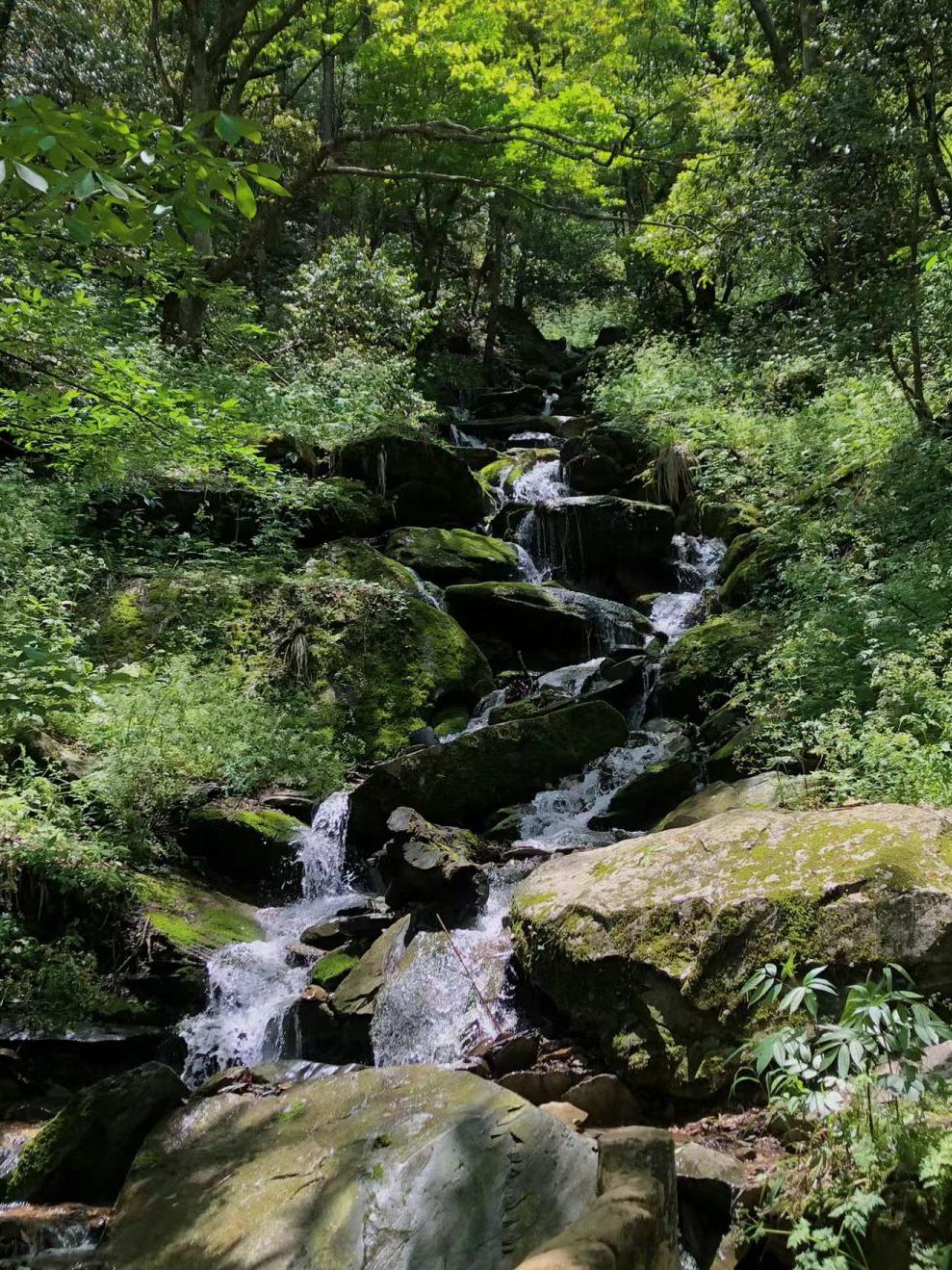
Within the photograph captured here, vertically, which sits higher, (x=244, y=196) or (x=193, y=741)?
(x=244, y=196)

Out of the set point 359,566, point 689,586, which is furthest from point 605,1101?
point 689,586

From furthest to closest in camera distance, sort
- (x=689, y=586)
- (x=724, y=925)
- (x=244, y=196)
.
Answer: (x=689, y=586)
(x=724, y=925)
(x=244, y=196)

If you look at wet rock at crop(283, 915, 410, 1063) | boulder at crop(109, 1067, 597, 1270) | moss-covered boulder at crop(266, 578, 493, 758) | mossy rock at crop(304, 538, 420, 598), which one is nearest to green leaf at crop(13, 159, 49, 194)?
boulder at crop(109, 1067, 597, 1270)

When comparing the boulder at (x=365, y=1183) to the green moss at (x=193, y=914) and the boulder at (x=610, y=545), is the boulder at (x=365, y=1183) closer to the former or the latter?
the green moss at (x=193, y=914)

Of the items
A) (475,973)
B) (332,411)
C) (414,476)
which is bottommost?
(475,973)

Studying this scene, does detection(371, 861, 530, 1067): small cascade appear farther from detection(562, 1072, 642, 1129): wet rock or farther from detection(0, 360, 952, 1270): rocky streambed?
detection(562, 1072, 642, 1129): wet rock

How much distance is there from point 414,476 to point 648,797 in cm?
818

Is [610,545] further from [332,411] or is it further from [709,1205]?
[709,1205]

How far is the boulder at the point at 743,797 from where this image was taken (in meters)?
5.36

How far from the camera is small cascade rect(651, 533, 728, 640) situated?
12.0m

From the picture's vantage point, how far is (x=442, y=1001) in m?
5.10

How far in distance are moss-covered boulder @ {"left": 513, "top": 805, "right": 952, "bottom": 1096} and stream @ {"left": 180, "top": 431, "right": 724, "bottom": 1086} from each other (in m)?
0.67

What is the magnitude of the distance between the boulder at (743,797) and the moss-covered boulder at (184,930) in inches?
139

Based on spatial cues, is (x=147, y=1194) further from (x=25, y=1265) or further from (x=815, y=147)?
(x=815, y=147)
